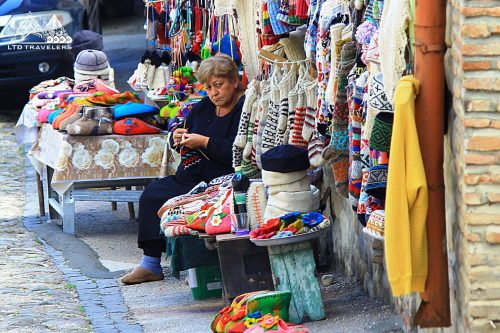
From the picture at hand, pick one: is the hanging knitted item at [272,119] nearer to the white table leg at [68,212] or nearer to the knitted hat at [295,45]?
the knitted hat at [295,45]

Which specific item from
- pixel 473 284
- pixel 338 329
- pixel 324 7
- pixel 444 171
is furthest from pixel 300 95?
pixel 473 284

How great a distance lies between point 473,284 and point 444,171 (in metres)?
0.72

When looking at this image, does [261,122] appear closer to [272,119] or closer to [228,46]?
[272,119]

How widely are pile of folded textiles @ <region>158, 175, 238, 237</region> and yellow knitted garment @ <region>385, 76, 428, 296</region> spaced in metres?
2.58

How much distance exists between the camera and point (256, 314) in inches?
243

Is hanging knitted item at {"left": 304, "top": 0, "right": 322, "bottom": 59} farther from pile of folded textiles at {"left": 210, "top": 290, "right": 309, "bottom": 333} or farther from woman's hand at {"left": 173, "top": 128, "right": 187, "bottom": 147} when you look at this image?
pile of folded textiles at {"left": 210, "top": 290, "right": 309, "bottom": 333}

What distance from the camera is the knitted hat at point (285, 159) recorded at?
6.95 metres

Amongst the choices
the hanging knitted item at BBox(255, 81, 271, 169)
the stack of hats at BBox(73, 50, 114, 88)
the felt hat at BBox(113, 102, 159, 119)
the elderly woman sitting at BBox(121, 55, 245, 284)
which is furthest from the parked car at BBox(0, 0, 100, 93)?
the hanging knitted item at BBox(255, 81, 271, 169)

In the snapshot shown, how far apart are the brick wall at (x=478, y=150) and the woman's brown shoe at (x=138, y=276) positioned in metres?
4.10

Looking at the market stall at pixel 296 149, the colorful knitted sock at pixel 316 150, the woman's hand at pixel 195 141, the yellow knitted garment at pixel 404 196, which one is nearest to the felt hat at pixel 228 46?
the market stall at pixel 296 149

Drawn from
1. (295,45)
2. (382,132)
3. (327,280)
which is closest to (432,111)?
(382,132)

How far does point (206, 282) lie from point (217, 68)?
1503 mm

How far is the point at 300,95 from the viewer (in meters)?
7.39

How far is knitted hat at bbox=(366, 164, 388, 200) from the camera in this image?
5539 millimetres
